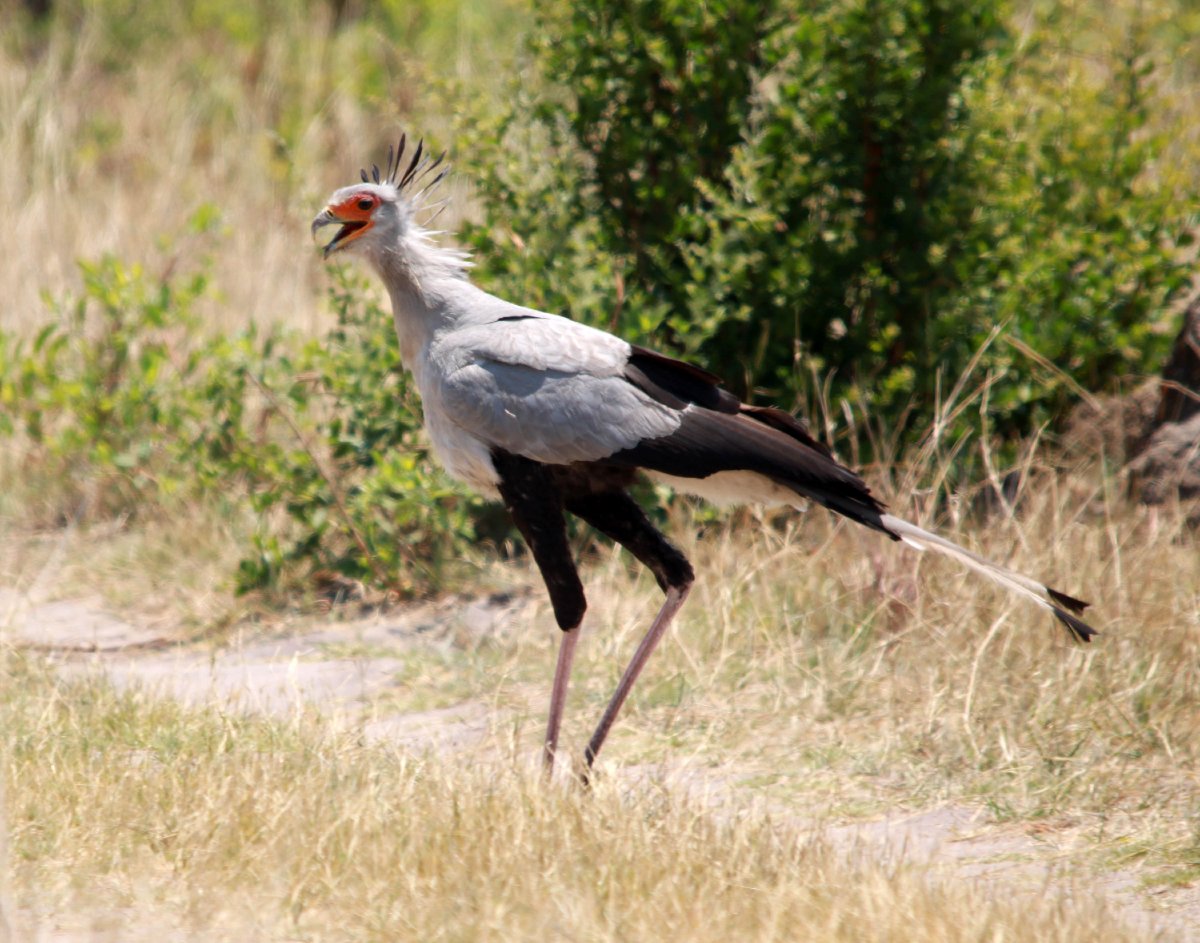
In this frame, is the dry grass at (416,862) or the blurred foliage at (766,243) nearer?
the dry grass at (416,862)

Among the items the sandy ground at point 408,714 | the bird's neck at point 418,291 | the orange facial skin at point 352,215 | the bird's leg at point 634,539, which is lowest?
the sandy ground at point 408,714

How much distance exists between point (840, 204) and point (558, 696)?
9.03 feet

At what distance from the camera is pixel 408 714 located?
4.93m

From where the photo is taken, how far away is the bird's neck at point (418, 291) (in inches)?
172

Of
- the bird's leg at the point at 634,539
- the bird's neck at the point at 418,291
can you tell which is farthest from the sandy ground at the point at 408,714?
the bird's neck at the point at 418,291

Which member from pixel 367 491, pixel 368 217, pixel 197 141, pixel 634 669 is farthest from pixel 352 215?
pixel 197 141

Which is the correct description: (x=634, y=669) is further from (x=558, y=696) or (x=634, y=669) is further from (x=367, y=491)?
(x=367, y=491)

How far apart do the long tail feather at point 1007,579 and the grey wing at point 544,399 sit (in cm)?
71

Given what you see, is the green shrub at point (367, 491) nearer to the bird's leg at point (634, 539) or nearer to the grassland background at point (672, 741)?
the grassland background at point (672, 741)

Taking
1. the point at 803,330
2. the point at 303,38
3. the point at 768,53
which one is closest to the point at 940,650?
the point at 803,330

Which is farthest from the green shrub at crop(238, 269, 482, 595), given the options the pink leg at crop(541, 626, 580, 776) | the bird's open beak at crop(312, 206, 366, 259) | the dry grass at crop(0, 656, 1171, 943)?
the dry grass at crop(0, 656, 1171, 943)

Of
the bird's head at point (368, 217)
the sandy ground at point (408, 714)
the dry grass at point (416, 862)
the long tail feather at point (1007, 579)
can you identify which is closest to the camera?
the dry grass at point (416, 862)

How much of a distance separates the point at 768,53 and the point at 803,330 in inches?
45.4

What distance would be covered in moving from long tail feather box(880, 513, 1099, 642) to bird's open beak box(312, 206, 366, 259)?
1.81m
